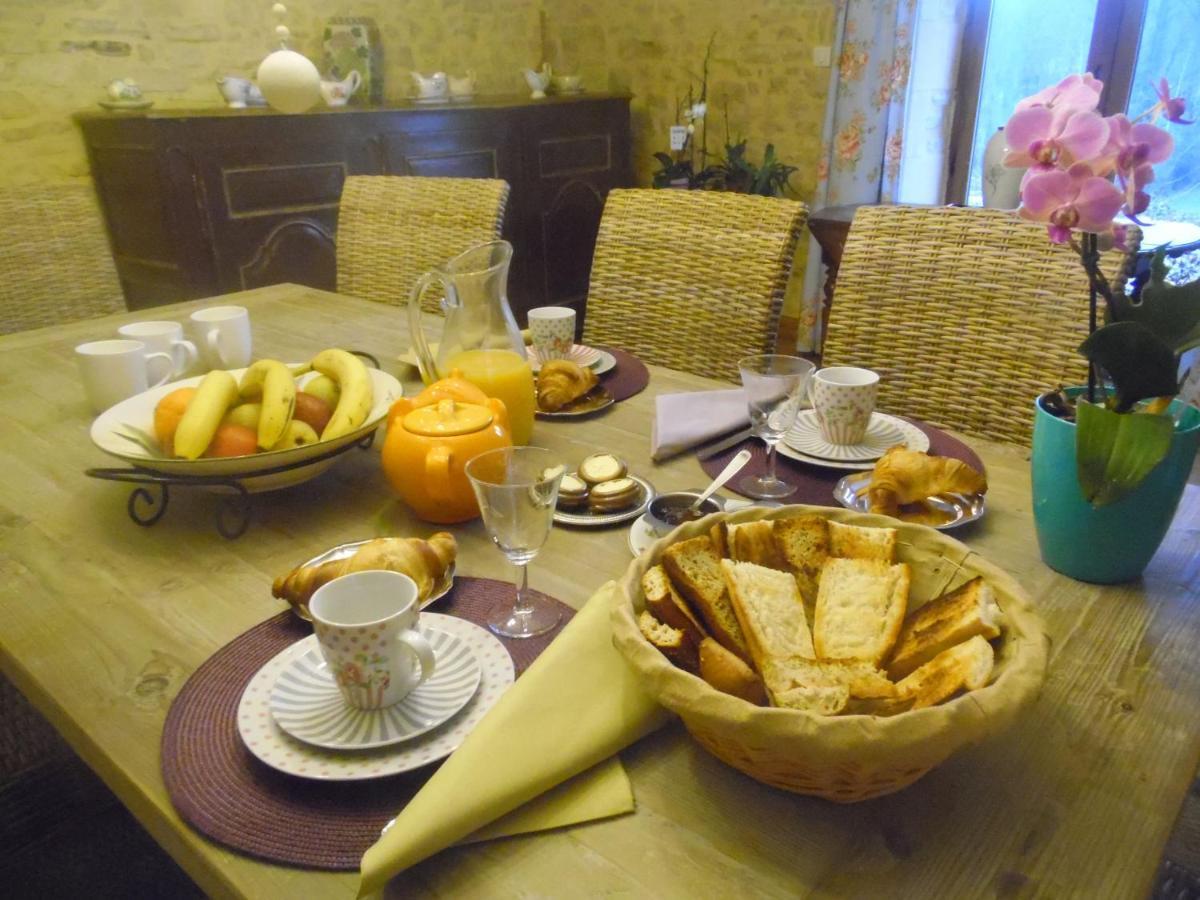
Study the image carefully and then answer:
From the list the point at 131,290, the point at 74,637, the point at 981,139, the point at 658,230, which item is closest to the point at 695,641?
the point at 74,637

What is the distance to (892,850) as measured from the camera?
21.6 inches

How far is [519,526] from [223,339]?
849mm

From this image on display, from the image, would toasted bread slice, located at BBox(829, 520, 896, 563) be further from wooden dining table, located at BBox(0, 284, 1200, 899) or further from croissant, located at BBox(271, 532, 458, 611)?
croissant, located at BBox(271, 532, 458, 611)

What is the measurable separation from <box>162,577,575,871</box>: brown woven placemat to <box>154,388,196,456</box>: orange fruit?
388 mm

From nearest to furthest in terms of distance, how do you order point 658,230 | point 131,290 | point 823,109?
point 658,230 → point 131,290 → point 823,109

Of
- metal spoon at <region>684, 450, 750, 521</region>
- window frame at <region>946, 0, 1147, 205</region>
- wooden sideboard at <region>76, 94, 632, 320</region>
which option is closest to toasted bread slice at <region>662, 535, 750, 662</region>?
metal spoon at <region>684, 450, 750, 521</region>

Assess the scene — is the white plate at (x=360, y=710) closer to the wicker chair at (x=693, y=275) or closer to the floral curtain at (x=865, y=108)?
the wicker chair at (x=693, y=275)

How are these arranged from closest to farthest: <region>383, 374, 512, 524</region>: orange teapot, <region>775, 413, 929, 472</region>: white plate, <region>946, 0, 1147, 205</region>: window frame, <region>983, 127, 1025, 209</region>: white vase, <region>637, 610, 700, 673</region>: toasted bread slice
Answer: <region>637, 610, 700, 673</region>: toasted bread slice → <region>383, 374, 512, 524</region>: orange teapot → <region>775, 413, 929, 472</region>: white plate → <region>983, 127, 1025, 209</region>: white vase → <region>946, 0, 1147, 205</region>: window frame

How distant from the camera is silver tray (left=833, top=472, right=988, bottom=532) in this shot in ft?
2.97

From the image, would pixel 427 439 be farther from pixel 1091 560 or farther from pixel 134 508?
pixel 1091 560

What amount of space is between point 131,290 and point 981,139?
10.7ft

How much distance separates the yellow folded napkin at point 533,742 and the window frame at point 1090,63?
309 cm

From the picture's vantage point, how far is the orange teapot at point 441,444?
928 millimetres

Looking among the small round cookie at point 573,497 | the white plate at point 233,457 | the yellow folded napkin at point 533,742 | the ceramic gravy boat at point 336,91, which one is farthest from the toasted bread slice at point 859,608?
the ceramic gravy boat at point 336,91
